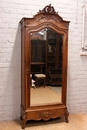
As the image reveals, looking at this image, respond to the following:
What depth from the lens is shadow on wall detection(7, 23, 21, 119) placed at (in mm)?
2699

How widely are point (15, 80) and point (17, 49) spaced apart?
514 millimetres

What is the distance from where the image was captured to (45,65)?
2.56 metres

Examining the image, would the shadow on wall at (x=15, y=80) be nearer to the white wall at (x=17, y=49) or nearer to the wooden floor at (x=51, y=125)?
the white wall at (x=17, y=49)

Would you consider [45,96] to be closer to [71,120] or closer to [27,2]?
[71,120]

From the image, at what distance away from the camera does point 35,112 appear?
2.53 meters

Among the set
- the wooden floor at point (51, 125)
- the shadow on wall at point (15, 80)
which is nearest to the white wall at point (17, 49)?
the shadow on wall at point (15, 80)

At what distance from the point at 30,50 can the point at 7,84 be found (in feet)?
2.37

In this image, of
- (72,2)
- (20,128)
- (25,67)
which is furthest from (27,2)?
(20,128)

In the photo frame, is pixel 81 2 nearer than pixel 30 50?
No

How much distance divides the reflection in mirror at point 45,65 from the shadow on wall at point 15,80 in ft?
1.12

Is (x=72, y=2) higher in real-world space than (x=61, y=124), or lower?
higher

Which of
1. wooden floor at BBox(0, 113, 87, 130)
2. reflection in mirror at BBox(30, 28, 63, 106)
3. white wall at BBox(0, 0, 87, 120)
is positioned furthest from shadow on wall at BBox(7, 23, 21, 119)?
reflection in mirror at BBox(30, 28, 63, 106)

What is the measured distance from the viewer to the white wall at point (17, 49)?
264cm

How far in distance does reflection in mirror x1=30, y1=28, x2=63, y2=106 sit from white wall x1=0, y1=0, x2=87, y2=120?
353mm
